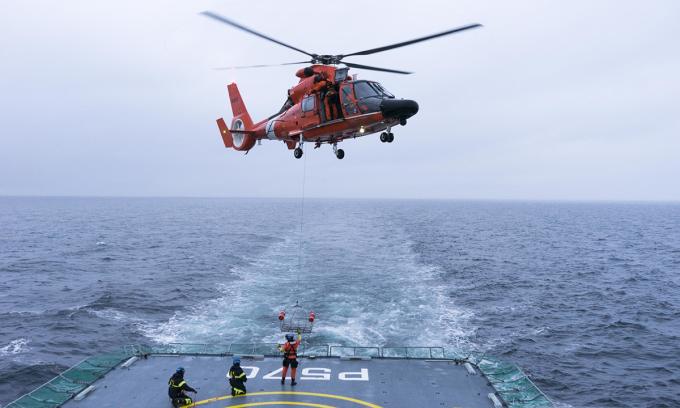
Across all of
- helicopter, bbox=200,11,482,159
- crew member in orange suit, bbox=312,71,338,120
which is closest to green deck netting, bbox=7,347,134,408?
helicopter, bbox=200,11,482,159

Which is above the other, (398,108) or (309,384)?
(398,108)

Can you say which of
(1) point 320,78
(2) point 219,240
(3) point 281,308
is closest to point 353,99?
(1) point 320,78

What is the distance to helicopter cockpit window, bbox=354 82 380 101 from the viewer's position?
16.0 metres

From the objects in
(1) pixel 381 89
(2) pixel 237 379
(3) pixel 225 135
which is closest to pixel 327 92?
(1) pixel 381 89

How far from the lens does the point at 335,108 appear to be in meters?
17.0

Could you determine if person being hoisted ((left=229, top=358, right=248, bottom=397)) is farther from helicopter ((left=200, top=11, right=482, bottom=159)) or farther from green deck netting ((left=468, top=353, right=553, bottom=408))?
helicopter ((left=200, top=11, right=482, bottom=159))

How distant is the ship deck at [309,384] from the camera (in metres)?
13.5

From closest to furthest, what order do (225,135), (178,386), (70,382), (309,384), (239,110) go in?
(178,386) → (70,382) → (309,384) → (239,110) → (225,135)

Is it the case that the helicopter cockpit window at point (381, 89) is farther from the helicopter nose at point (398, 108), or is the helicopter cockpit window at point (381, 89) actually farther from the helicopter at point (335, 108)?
the helicopter nose at point (398, 108)

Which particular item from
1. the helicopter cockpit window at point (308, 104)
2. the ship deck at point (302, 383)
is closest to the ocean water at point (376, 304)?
the ship deck at point (302, 383)

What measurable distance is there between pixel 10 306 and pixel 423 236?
53.9 m

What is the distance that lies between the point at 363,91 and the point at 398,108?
79.4 inches

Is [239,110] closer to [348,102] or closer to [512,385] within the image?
[348,102]

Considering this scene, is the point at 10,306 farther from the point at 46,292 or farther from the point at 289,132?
the point at 289,132
